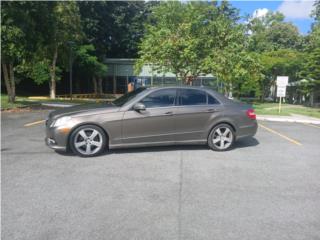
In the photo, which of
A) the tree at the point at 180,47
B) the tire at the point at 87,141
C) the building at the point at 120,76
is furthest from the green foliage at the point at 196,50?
the building at the point at 120,76

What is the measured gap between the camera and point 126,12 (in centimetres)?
4519

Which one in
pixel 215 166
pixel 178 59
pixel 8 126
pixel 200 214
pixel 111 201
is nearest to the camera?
pixel 200 214

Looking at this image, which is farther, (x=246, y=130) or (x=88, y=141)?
(x=246, y=130)

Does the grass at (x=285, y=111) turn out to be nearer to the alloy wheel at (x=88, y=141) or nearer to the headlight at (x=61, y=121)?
the alloy wheel at (x=88, y=141)

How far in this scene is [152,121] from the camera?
7000 mm

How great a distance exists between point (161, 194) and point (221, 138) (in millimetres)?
3199

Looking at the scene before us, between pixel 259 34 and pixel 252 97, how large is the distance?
7.90m

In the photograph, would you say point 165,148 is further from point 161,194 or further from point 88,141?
point 161,194

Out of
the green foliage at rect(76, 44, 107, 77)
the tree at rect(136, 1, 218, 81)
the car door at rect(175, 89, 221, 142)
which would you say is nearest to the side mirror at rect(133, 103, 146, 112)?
the car door at rect(175, 89, 221, 142)

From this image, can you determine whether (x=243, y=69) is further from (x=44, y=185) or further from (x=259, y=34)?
(x=259, y=34)

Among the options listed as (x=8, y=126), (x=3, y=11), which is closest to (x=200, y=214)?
(x=8, y=126)

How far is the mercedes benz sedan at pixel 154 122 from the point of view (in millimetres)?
6629

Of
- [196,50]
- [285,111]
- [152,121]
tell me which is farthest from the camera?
[196,50]

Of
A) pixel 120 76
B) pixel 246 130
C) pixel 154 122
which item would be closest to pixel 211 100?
pixel 246 130
